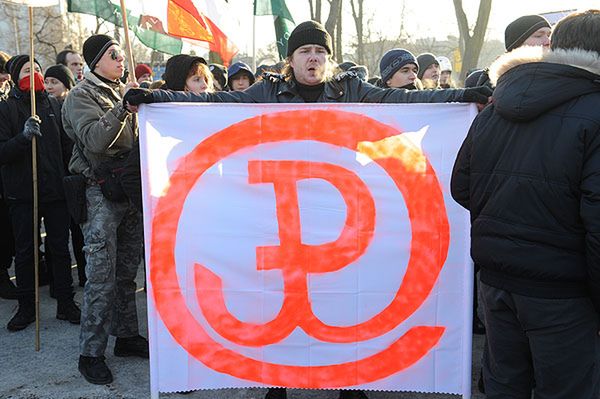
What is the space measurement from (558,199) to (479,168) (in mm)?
336

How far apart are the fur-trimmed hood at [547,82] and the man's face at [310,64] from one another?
49.2 inches

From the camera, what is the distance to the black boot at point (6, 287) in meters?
5.18

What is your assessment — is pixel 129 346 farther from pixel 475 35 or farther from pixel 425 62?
pixel 475 35

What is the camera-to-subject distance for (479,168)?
230 cm

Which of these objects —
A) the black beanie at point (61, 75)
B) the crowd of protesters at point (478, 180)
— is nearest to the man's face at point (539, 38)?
the crowd of protesters at point (478, 180)

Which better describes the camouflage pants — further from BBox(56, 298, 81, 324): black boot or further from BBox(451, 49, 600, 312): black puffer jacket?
BBox(451, 49, 600, 312): black puffer jacket

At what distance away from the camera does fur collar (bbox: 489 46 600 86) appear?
205 cm

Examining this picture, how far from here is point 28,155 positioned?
4652 mm

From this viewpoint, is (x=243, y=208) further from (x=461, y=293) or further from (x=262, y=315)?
(x=461, y=293)

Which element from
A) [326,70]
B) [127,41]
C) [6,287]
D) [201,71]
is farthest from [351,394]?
[6,287]

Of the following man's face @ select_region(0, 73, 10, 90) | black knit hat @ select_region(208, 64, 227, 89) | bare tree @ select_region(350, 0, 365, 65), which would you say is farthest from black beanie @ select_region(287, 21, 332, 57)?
bare tree @ select_region(350, 0, 365, 65)

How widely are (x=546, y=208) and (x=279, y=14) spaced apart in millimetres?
5598

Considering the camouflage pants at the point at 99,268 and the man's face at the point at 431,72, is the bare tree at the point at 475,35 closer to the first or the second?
the man's face at the point at 431,72

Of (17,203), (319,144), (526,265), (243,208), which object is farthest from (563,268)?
(17,203)
